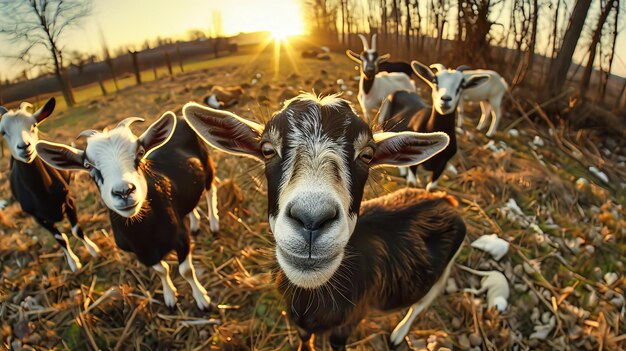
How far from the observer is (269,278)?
13.6ft

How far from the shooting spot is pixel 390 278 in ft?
9.32

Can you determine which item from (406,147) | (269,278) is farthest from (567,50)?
(269,278)

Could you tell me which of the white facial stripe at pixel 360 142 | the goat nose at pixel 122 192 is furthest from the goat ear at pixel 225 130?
the goat nose at pixel 122 192

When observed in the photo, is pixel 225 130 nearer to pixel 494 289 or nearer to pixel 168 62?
pixel 494 289

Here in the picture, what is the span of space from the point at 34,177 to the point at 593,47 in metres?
13.9

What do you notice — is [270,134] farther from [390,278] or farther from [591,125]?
[591,125]

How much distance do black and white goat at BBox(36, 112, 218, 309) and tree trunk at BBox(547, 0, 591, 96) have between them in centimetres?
1170

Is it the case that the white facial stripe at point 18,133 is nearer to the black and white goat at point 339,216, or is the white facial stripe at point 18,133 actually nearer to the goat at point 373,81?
the black and white goat at point 339,216

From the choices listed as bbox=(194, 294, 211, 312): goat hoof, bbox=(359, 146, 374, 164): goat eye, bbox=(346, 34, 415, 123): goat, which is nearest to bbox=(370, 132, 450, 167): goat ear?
bbox=(359, 146, 374, 164): goat eye

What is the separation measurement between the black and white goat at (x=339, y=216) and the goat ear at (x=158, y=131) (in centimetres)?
110

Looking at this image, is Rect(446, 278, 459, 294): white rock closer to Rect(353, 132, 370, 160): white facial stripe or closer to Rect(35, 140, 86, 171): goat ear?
Rect(353, 132, 370, 160): white facial stripe

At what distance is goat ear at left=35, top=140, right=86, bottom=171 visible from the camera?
9.21 feet

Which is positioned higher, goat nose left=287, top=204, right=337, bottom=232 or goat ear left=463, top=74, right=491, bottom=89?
goat ear left=463, top=74, right=491, bottom=89

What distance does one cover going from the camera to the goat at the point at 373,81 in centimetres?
832
